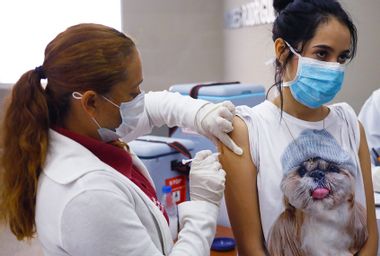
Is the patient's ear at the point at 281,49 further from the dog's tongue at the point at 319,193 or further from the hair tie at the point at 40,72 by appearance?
the hair tie at the point at 40,72

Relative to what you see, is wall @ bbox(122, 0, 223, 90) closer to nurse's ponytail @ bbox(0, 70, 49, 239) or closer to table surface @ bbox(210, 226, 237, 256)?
table surface @ bbox(210, 226, 237, 256)

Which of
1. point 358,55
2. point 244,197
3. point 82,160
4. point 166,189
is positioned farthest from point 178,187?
point 358,55

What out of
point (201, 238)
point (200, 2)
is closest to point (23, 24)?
point (200, 2)

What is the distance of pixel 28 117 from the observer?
1.00m

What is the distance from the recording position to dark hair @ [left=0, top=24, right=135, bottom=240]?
98 cm

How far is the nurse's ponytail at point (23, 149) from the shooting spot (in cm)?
98

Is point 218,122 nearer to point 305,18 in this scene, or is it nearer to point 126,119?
point 126,119

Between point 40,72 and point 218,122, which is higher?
point 40,72

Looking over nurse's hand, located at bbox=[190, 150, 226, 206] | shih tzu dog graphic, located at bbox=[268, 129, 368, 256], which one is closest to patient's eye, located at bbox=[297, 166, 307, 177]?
shih tzu dog graphic, located at bbox=[268, 129, 368, 256]

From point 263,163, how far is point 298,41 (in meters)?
0.40

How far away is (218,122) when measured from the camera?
1.31m

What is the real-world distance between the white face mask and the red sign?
0.84 meters

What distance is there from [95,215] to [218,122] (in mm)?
549

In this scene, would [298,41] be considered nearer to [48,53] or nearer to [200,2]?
[48,53]
